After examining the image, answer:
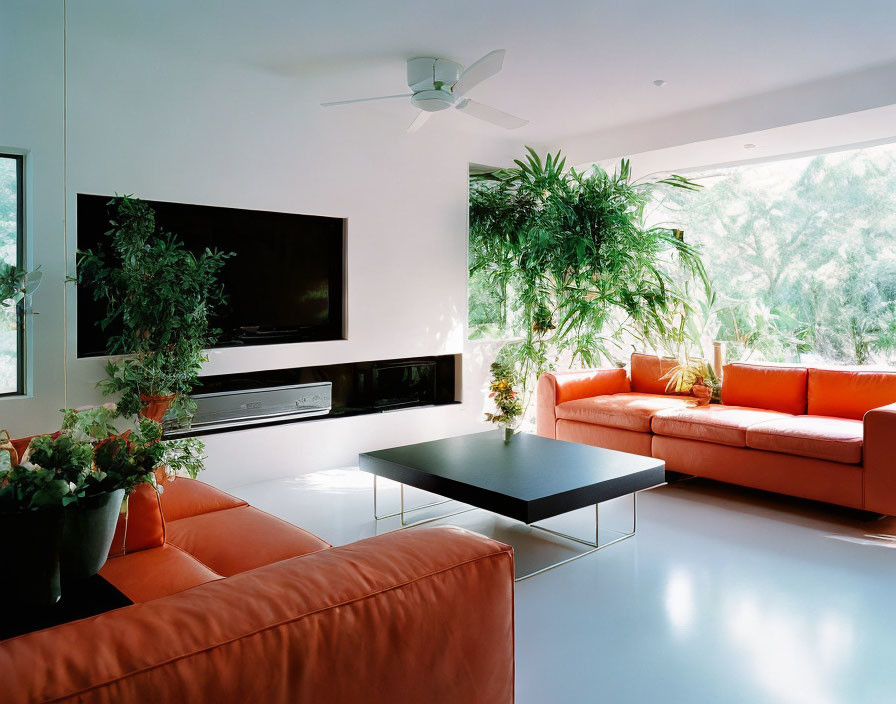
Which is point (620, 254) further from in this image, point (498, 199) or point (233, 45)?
point (233, 45)

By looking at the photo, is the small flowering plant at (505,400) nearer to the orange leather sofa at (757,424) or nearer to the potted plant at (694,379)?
the orange leather sofa at (757,424)

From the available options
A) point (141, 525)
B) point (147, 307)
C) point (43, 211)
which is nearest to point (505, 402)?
point (147, 307)

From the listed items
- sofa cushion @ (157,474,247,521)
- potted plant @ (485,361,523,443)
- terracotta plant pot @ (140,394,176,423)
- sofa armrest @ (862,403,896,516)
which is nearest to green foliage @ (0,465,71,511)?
sofa cushion @ (157,474,247,521)

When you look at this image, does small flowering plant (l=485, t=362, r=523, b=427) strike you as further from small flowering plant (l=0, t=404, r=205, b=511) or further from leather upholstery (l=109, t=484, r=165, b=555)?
small flowering plant (l=0, t=404, r=205, b=511)

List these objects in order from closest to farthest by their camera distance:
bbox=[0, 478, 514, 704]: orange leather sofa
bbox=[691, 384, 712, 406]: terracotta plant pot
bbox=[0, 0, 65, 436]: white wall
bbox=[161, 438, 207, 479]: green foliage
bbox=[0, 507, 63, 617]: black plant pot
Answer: bbox=[0, 478, 514, 704]: orange leather sofa < bbox=[0, 507, 63, 617]: black plant pot < bbox=[0, 0, 65, 436]: white wall < bbox=[161, 438, 207, 479]: green foliage < bbox=[691, 384, 712, 406]: terracotta plant pot

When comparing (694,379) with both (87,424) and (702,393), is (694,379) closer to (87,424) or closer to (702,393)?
(702,393)

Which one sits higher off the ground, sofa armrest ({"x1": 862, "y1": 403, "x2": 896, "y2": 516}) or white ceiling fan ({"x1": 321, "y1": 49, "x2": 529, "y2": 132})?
white ceiling fan ({"x1": 321, "y1": 49, "x2": 529, "y2": 132})

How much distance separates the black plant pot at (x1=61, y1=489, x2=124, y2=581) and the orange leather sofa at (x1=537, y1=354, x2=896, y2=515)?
358 centimetres

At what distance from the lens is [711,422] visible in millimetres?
4305

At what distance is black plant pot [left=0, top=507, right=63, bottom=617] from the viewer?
1.18 metres

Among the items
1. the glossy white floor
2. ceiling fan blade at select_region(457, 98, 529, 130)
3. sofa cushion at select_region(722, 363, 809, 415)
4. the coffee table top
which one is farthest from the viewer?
sofa cushion at select_region(722, 363, 809, 415)

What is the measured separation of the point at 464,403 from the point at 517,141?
2.30 m

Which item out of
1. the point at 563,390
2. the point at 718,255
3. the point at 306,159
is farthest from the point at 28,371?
the point at 718,255

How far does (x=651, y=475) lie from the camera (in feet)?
11.2
